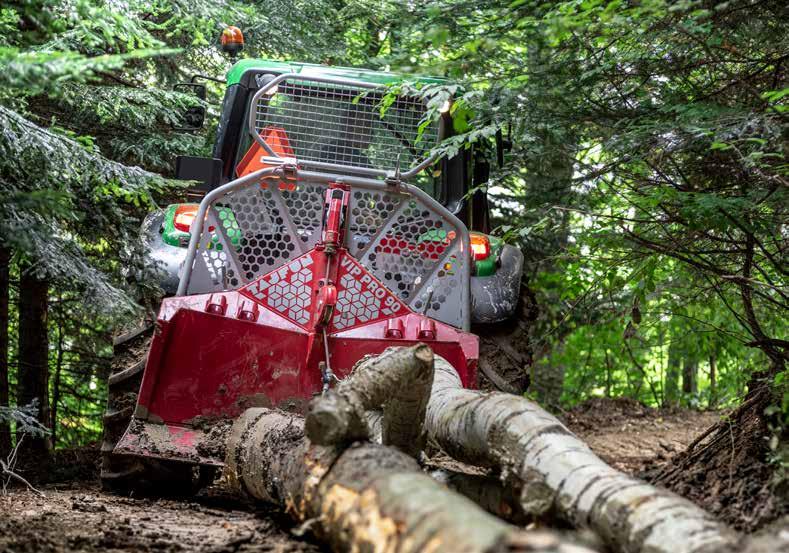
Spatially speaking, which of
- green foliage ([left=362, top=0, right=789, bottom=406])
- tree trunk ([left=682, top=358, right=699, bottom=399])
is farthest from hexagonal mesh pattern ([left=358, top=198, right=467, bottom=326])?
tree trunk ([left=682, top=358, right=699, bottom=399])

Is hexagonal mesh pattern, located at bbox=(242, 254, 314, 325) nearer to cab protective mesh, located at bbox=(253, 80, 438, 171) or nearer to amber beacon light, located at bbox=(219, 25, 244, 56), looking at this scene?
cab protective mesh, located at bbox=(253, 80, 438, 171)

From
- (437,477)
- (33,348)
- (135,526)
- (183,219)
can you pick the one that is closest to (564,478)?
(437,477)

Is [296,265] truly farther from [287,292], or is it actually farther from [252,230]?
[252,230]

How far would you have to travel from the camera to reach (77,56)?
3182 millimetres

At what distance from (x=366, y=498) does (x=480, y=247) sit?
323 cm

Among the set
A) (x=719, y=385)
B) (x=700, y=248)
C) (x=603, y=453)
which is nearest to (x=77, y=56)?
(x=700, y=248)

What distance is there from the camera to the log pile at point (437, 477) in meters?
2.38

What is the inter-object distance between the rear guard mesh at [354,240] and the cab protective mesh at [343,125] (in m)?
0.42

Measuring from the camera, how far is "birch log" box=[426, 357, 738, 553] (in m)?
2.47

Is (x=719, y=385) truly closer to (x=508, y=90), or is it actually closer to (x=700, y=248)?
(x=700, y=248)

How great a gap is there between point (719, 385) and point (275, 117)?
7.89 metres

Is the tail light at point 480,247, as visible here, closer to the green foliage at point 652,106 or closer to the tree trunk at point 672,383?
the green foliage at point 652,106

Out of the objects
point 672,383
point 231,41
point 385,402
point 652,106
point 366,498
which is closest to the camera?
point 366,498

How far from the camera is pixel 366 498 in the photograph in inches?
109
